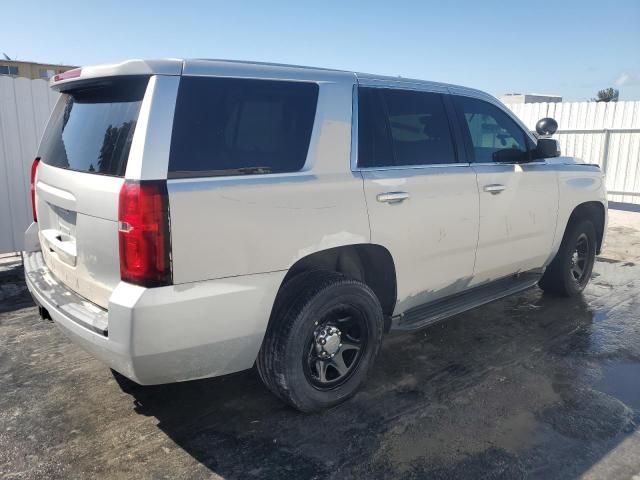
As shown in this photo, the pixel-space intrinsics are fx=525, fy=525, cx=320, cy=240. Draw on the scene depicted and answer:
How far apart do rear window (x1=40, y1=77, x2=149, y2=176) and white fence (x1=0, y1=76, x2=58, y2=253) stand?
3.26 m

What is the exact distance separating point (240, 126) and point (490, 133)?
2427 millimetres

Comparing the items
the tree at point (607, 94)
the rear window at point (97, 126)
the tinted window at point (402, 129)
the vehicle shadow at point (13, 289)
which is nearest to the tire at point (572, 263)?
the tinted window at point (402, 129)

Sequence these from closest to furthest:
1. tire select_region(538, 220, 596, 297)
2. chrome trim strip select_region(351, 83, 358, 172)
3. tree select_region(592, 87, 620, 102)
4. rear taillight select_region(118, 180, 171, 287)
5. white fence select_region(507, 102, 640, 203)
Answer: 1. rear taillight select_region(118, 180, 171, 287)
2. chrome trim strip select_region(351, 83, 358, 172)
3. tire select_region(538, 220, 596, 297)
4. white fence select_region(507, 102, 640, 203)
5. tree select_region(592, 87, 620, 102)

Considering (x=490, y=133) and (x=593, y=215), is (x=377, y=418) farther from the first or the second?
(x=593, y=215)

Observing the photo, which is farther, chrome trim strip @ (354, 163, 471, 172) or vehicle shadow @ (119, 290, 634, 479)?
chrome trim strip @ (354, 163, 471, 172)

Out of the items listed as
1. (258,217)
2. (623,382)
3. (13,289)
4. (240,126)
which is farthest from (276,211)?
(13,289)

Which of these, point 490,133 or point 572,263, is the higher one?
point 490,133

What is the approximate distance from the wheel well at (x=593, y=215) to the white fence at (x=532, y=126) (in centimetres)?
601

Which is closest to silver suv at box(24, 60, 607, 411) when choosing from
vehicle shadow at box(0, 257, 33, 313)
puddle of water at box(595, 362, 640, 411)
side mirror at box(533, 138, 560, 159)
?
side mirror at box(533, 138, 560, 159)

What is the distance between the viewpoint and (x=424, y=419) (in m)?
3.14

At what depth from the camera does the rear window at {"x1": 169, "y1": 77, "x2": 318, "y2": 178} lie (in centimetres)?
252

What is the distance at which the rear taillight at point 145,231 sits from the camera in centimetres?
235

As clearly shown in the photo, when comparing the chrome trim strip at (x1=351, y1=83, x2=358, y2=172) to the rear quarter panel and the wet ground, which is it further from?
the wet ground

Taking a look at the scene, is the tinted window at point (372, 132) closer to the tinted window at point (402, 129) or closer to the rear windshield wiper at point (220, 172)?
the tinted window at point (402, 129)
